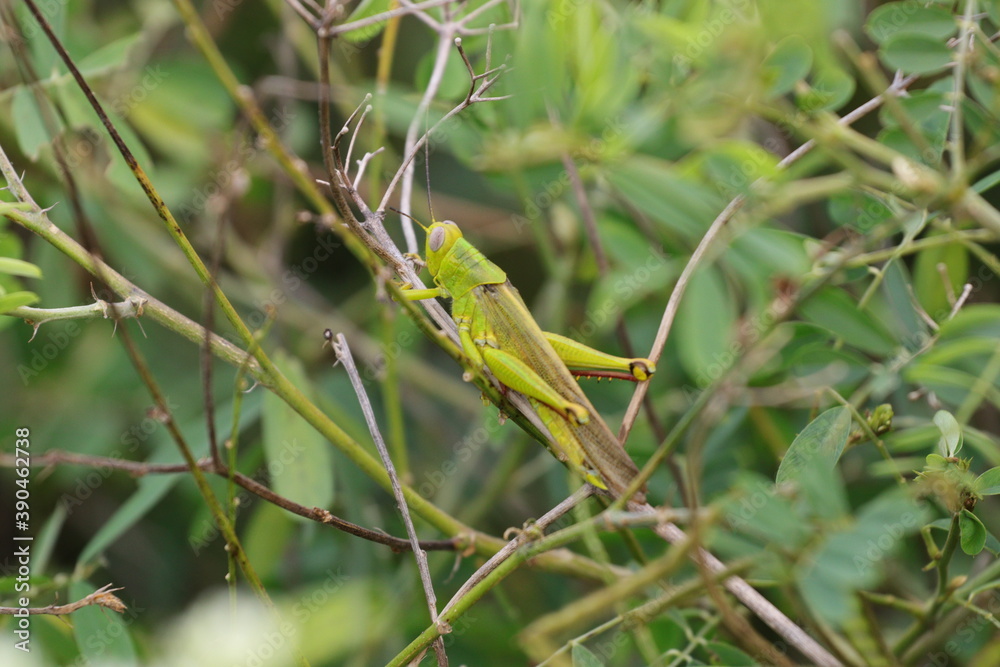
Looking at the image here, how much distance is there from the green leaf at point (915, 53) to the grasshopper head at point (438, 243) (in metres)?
0.81

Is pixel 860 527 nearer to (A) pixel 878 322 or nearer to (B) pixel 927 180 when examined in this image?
(B) pixel 927 180

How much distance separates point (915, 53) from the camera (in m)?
1.13

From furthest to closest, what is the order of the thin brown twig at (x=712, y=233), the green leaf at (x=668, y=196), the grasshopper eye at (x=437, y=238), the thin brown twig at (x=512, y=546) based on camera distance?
1. the grasshopper eye at (x=437, y=238)
2. the green leaf at (x=668, y=196)
3. the thin brown twig at (x=712, y=233)
4. the thin brown twig at (x=512, y=546)

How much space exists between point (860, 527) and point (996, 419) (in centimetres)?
149

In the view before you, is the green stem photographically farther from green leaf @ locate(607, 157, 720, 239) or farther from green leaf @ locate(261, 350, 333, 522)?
green leaf @ locate(261, 350, 333, 522)

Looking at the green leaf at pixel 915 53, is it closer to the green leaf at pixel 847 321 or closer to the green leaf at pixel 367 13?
the green leaf at pixel 847 321

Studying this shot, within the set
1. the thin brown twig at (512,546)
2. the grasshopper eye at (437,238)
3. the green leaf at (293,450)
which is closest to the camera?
the thin brown twig at (512,546)

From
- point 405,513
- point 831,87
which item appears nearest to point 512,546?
point 405,513

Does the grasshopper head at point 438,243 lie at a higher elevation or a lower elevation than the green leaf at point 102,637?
higher

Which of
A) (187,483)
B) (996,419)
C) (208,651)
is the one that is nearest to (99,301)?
(208,651)

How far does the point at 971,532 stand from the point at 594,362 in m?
0.62

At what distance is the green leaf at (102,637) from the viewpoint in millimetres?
1206

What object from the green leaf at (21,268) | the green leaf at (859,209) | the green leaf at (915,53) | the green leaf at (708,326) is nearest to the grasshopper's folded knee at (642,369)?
the green leaf at (708,326)

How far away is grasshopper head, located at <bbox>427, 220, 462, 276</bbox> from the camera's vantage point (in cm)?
152
